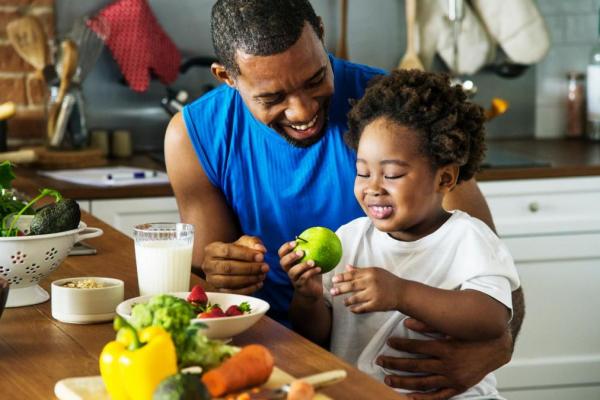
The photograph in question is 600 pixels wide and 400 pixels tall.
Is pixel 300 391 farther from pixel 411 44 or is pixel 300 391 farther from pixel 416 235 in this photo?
pixel 411 44

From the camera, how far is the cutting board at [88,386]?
4.22ft

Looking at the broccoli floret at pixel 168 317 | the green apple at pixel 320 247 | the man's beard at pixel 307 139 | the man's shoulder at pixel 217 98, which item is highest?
the man's shoulder at pixel 217 98

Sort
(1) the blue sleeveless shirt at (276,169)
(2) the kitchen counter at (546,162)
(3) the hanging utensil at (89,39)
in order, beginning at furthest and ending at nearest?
1. (3) the hanging utensil at (89,39)
2. (2) the kitchen counter at (546,162)
3. (1) the blue sleeveless shirt at (276,169)

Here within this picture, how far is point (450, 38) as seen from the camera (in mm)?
3939

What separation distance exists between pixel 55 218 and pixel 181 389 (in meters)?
0.69

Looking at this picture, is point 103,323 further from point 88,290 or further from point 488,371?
point 488,371

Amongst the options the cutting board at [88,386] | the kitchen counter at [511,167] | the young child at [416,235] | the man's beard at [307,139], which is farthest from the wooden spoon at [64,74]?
the cutting board at [88,386]

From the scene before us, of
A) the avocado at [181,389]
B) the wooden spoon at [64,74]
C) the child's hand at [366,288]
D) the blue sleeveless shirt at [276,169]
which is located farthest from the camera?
the wooden spoon at [64,74]

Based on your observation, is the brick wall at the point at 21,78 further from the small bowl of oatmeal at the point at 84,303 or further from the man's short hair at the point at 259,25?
the small bowl of oatmeal at the point at 84,303

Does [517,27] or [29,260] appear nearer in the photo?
[29,260]

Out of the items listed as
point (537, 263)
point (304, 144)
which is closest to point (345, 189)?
point (304, 144)

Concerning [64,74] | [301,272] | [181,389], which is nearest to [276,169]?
[301,272]

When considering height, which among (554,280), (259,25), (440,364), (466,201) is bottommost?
(554,280)

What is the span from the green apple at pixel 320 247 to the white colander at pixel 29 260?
37cm
